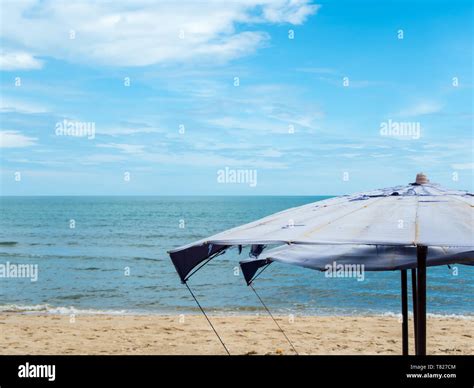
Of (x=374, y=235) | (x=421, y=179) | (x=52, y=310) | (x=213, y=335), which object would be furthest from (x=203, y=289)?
(x=374, y=235)

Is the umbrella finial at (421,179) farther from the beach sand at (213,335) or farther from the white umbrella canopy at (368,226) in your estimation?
the beach sand at (213,335)

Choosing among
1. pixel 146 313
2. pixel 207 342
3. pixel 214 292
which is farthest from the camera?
pixel 214 292

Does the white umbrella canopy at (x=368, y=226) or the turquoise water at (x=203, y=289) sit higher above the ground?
the white umbrella canopy at (x=368, y=226)

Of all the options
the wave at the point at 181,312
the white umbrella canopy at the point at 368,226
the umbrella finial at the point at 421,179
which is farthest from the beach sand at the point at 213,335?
the white umbrella canopy at the point at 368,226

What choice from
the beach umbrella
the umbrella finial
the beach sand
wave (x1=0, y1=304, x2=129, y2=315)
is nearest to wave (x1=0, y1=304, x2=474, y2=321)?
wave (x1=0, y1=304, x2=129, y2=315)

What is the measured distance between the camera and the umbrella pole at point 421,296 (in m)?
4.51

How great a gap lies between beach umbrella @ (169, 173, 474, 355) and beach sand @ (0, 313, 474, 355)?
24.5ft

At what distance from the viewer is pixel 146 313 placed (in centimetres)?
1869

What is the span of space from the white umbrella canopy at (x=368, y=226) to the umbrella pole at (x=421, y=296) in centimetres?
24

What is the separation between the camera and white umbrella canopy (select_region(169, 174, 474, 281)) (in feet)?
12.2
